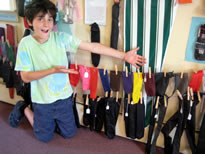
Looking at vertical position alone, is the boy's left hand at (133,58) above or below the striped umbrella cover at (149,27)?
below

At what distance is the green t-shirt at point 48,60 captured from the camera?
4.61ft

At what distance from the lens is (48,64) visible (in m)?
1.46

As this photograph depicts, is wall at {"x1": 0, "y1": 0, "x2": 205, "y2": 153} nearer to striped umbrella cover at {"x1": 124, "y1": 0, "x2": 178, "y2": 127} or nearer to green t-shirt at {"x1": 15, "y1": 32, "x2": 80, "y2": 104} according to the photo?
striped umbrella cover at {"x1": 124, "y1": 0, "x2": 178, "y2": 127}

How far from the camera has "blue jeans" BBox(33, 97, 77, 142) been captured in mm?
1620

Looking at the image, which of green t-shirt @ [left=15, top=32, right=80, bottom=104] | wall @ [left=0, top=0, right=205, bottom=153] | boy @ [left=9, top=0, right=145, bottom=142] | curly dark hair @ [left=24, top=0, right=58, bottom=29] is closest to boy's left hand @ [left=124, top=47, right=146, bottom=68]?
boy @ [left=9, top=0, right=145, bottom=142]

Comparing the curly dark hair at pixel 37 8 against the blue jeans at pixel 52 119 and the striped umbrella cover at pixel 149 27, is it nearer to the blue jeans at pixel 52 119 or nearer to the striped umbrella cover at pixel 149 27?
the striped umbrella cover at pixel 149 27

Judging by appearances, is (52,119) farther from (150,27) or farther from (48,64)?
(150,27)

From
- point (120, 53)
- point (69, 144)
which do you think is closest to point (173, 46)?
point (120, 53)

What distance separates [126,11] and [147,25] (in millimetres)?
196

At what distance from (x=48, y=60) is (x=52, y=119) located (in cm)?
60

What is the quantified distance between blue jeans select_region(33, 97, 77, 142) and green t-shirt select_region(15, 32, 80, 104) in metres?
0.08

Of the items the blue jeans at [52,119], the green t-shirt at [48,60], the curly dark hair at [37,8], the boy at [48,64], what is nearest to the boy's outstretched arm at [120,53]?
the boy at [48,64]

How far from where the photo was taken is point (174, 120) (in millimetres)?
1416

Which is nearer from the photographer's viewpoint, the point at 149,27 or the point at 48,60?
the point at 149,27
